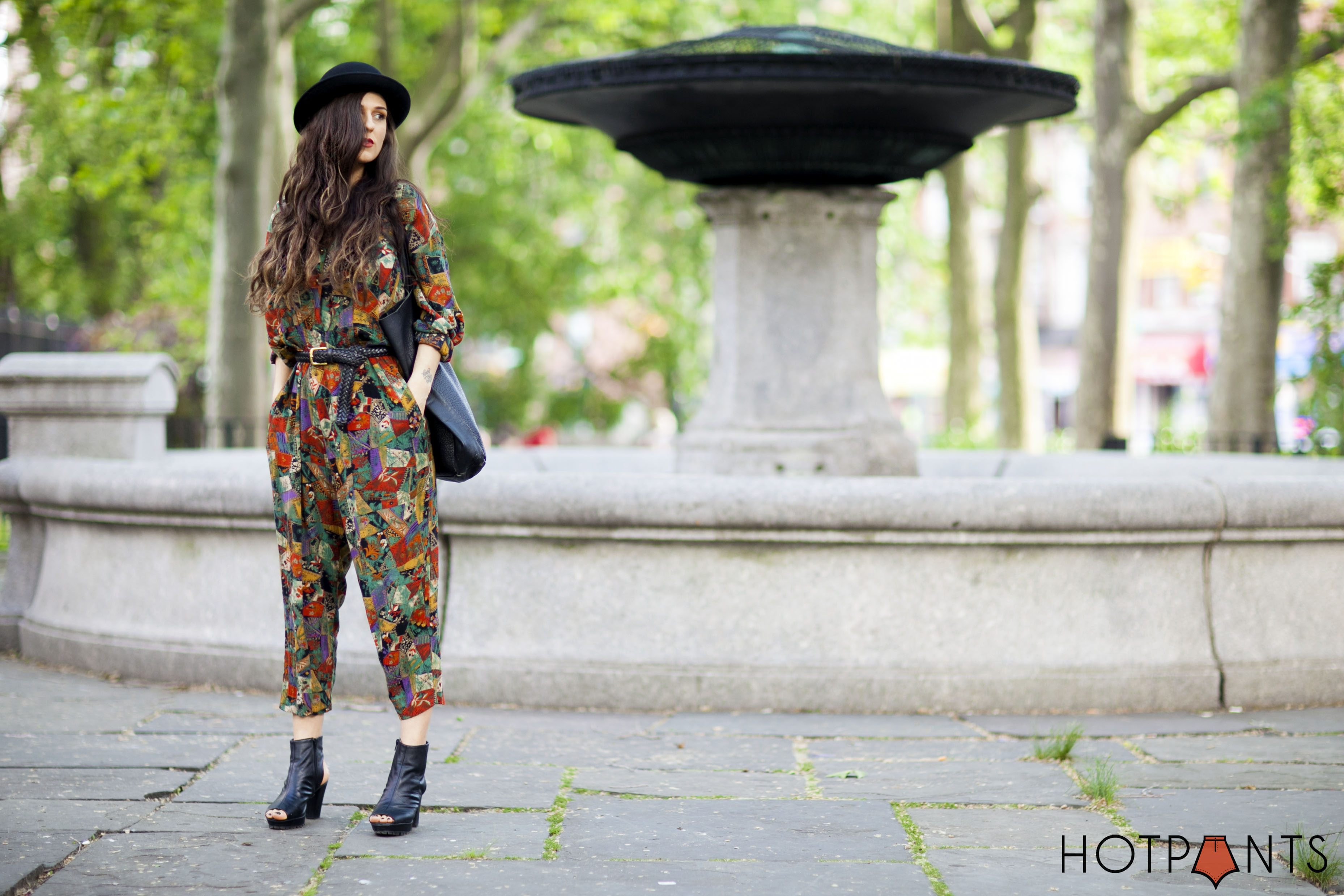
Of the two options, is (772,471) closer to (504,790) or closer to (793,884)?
(504,790)

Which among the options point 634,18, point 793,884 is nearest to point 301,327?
point 793,884

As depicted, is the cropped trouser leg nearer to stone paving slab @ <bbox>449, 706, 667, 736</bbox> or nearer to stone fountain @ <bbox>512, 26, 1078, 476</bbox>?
stone paving slab @ <bbox>449, 706, 667, 736</bbox>

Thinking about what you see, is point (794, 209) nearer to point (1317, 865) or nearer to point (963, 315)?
point (1317, 865)

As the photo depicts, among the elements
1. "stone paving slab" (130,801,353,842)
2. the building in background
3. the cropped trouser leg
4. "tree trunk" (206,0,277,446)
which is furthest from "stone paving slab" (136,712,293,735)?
the building in background

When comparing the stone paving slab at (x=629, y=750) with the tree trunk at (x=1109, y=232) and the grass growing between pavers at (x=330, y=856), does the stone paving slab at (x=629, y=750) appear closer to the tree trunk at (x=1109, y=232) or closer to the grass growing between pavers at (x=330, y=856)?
the grass growing between pavers at (x=330, y=856)

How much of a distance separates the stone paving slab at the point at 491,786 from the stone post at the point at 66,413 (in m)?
3.23

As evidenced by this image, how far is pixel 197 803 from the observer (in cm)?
406

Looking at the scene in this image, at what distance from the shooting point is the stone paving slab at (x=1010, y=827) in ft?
12.3

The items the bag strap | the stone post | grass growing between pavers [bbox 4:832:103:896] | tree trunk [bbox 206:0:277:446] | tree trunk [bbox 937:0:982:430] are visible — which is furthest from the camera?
→ tree trunk [bbox 937:0:982:430]

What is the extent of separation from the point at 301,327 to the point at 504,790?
4.83 feet

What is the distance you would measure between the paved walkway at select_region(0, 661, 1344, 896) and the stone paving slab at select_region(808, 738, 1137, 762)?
0.01 m

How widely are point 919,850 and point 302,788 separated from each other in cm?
161

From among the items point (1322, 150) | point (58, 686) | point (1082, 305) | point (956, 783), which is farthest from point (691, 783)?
point (1082, 305)

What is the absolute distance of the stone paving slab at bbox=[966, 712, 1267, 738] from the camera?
16.8ft
